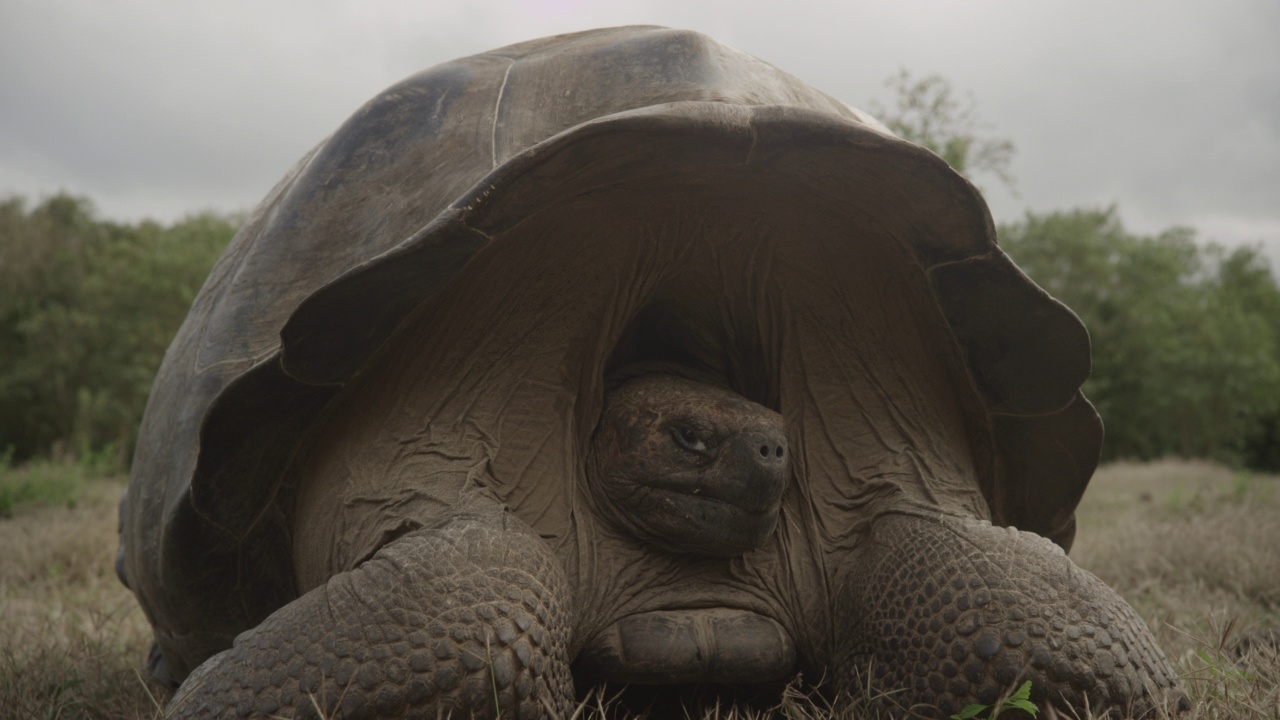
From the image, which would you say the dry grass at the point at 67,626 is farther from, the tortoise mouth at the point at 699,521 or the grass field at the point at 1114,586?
the tortoise mouth at the point at 699,521

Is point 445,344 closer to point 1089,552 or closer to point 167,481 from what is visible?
point 167,481

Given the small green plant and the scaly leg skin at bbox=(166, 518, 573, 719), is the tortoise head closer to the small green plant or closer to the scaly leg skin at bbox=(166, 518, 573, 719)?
the scaly leg skin at bbox=(166, 518, 573, 719)

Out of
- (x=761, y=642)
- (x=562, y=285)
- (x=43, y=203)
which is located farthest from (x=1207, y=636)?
(x=43, y=203)

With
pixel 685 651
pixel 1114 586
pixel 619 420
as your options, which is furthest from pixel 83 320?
pixel 685 651

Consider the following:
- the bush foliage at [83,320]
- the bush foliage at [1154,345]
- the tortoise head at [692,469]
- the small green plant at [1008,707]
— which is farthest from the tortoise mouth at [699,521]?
the bush foliage at [1154,345]

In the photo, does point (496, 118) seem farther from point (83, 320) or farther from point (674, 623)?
point (83, 320)

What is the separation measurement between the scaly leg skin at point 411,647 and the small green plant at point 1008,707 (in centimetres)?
69

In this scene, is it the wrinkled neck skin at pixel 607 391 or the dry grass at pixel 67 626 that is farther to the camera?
the dry grass at pixel 67 626

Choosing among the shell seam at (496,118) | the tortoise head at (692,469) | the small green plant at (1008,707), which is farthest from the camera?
the shell seam at (496,118)

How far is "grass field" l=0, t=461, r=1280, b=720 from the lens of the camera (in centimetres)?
209

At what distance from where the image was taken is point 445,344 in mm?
2014

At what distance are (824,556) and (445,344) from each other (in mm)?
906

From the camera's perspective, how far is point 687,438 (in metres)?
1.93

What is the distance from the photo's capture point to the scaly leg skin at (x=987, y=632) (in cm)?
172
